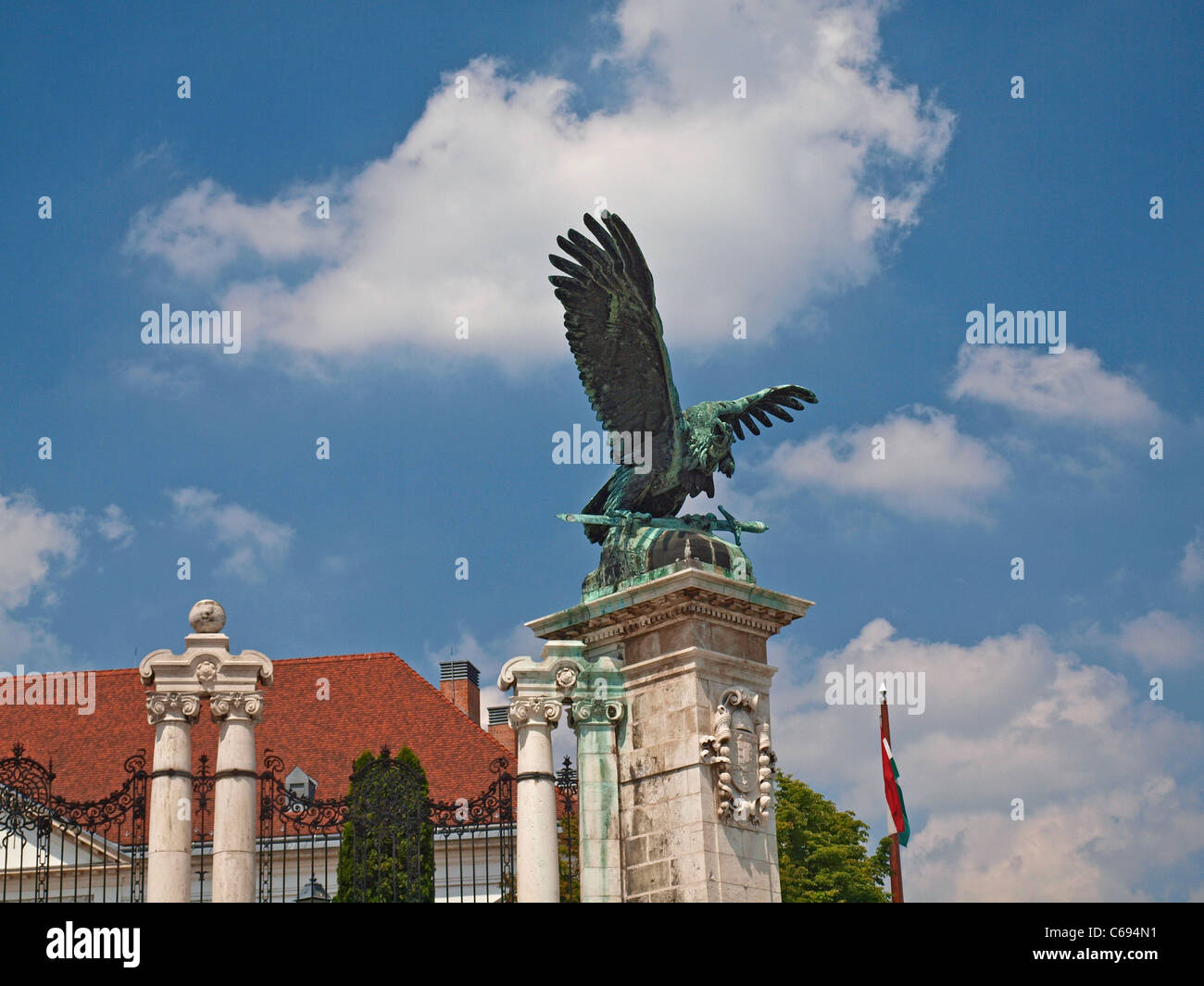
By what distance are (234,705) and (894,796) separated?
41.5 feet

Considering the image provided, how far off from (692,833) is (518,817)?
1.88m

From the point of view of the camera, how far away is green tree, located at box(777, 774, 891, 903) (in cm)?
3747

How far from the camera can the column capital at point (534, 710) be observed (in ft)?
53.1

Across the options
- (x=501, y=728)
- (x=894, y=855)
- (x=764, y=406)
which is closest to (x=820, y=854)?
(x=501, y=728)

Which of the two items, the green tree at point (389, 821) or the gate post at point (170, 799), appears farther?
the green tree at point (389, 821)

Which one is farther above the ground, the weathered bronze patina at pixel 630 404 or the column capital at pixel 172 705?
the weathered bronze patina at pixel 630 404

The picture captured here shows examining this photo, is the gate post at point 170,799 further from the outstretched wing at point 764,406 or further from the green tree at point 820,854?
the green tree at point 820,854

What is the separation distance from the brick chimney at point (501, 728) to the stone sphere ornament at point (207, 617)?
22096 millimetres

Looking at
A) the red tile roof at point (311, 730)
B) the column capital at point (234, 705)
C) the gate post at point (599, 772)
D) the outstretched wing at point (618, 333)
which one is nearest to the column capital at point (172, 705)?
the column capital at point (234, 705)

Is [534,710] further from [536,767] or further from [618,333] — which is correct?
[618,333]

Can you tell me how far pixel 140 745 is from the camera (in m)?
33.9
